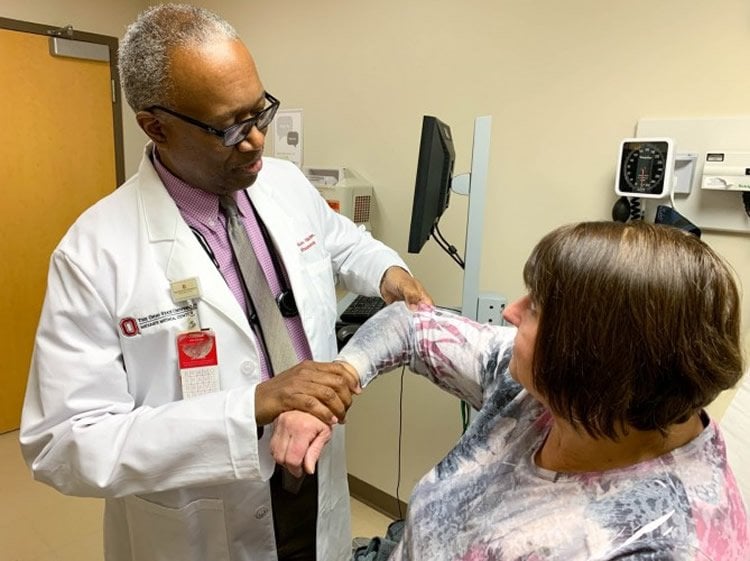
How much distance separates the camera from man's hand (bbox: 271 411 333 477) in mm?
862

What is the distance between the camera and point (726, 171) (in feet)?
4.80

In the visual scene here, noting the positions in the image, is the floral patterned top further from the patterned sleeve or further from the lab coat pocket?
the lab coat pocket

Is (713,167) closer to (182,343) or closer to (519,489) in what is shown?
(519,489)

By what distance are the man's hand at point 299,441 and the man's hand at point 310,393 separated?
0.05 feet

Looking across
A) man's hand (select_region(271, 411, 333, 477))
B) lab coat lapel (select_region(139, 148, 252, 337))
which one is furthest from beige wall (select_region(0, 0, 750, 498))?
man's hand (select_region(271, 411, 333, 477))

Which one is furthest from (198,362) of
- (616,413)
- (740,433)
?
(740,433)

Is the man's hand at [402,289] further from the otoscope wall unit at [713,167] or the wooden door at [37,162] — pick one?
the wooden door at [37,162]

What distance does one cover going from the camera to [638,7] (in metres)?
1.56

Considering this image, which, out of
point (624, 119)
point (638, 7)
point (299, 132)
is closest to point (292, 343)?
point (624, 119)

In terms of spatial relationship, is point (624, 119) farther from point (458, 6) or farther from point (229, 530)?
point (229, 530)

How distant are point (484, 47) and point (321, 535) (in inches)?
59.3

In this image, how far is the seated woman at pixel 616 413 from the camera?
0.67 meters

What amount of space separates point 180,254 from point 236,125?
0.27 m

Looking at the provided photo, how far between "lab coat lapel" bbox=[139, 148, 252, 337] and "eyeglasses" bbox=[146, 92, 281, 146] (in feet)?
0.56
